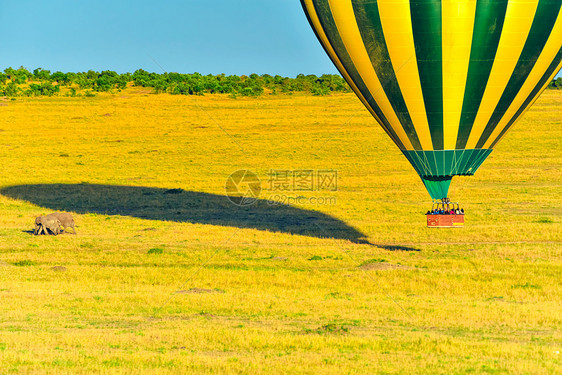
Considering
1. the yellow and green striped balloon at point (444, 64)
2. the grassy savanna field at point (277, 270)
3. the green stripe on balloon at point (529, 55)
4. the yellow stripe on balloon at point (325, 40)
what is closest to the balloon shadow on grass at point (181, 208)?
the grassy savanna field at point (277, 270)

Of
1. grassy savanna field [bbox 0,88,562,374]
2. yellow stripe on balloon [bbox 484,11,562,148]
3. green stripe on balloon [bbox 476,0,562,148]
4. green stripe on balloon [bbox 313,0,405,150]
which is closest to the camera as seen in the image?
grassy savanna field [bbox 0,88,562,374]

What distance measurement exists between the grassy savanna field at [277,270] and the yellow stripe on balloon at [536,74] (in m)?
5.38

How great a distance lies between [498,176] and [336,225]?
23843 millimetres

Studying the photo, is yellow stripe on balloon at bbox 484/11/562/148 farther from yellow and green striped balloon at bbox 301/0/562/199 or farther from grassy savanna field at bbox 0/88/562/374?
grassy savanna field at bbox 0/88/562/374

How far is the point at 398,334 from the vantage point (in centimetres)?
1625

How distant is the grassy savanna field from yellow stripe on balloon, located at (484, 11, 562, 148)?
538 centimetres

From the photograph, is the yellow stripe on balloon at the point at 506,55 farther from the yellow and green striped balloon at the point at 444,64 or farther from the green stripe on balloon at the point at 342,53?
the green stripe on balloon at the point at 342,53

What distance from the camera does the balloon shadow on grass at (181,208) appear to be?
35.2 m

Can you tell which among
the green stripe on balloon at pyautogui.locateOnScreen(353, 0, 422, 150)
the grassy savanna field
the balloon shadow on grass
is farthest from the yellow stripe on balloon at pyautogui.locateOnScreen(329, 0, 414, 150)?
the balloon shadow on grass

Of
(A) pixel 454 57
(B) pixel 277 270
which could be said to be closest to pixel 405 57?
(A) pixel 454 57

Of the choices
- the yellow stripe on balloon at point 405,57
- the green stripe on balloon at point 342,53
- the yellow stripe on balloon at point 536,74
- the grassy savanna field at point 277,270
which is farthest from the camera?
the green stripe on balloon at point 342,53

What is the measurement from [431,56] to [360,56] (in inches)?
109

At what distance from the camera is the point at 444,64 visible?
78.8 feet

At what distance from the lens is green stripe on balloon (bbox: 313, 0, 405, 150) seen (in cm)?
2509
